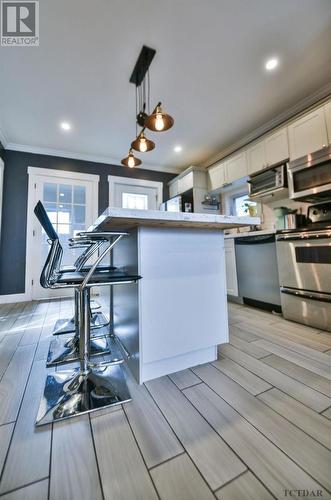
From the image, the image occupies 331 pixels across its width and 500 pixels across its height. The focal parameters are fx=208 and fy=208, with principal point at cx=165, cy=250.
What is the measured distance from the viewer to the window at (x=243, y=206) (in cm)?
335

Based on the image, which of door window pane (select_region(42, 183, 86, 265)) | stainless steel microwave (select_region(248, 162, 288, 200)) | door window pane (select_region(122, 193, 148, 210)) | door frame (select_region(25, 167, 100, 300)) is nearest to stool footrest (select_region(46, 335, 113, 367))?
door frame (select_region(25, 167, 100, 300))

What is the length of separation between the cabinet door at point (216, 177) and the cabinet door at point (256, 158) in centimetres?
56

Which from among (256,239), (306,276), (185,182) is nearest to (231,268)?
(256,239)

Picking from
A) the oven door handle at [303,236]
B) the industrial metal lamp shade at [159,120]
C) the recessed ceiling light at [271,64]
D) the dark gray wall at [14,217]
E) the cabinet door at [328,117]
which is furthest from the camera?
the dark gray wall at [14,217]

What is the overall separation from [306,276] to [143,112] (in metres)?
2.27

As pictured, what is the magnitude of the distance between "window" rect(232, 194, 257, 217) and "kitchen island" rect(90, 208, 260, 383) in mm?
2285

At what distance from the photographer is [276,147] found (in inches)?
104

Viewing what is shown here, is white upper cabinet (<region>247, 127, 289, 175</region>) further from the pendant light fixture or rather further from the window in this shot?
the pendant light fixture

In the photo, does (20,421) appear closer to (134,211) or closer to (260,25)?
(134,211)

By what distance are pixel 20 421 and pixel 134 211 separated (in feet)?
3.44

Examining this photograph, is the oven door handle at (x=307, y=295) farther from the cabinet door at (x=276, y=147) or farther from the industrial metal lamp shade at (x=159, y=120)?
the industrial metal lamp shade at (x=159, y=120)

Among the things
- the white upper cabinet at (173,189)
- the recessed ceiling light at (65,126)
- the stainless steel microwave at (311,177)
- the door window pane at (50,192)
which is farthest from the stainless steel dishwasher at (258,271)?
the door window pane at (50,192)

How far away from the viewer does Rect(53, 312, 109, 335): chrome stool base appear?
6.38 ft

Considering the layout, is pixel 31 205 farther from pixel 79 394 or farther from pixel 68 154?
pixel 79 394
